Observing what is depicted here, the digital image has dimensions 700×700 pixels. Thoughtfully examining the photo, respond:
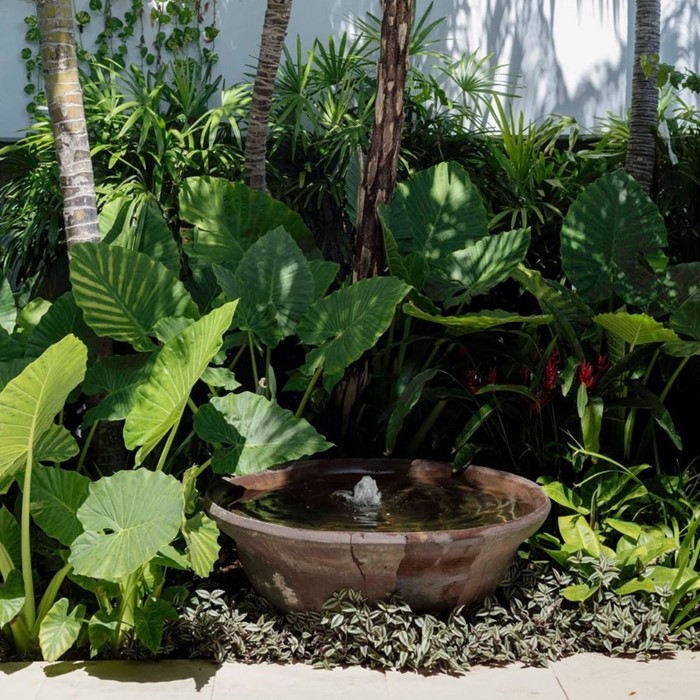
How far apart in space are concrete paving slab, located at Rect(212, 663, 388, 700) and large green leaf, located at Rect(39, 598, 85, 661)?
47cm

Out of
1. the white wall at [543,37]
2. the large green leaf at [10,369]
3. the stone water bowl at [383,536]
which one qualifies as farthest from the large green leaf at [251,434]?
the white wall at [543,37]

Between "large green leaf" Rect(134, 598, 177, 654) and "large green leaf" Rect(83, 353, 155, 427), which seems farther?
"large green leaf" Rect(83, 353, 155, 427)

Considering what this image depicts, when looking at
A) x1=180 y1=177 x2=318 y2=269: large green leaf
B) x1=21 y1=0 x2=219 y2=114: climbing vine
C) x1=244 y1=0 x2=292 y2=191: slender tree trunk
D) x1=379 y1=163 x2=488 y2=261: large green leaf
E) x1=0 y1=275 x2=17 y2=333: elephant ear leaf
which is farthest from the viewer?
x1=21 y1=0 x2=219 y2=114: climbing vine

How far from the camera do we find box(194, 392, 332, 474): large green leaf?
348cm

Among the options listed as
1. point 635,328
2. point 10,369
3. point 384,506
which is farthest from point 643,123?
point 10,369

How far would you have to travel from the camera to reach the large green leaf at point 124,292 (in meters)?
3.61

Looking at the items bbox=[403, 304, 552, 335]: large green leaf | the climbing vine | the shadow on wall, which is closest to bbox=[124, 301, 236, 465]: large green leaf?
bbox=[403, 304, 552, 335]: large green leaf

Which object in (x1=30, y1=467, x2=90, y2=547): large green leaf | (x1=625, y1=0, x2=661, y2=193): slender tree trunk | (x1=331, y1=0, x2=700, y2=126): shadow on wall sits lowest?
(x1=30, y1=467, x2=90, y2=547): large green leaf

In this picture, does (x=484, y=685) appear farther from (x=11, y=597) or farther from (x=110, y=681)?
(x=11, y=597)

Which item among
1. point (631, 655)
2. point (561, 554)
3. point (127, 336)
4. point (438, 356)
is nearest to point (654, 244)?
point (438, 356)

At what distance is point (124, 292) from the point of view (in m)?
3.70

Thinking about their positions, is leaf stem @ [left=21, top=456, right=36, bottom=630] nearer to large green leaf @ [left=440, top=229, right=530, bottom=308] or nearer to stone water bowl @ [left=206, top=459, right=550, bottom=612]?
stone water bowl @ [left=206, top=459, right=550, bottom=612]

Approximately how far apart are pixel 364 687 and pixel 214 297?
173 cm

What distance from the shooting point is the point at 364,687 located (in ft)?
10.5
